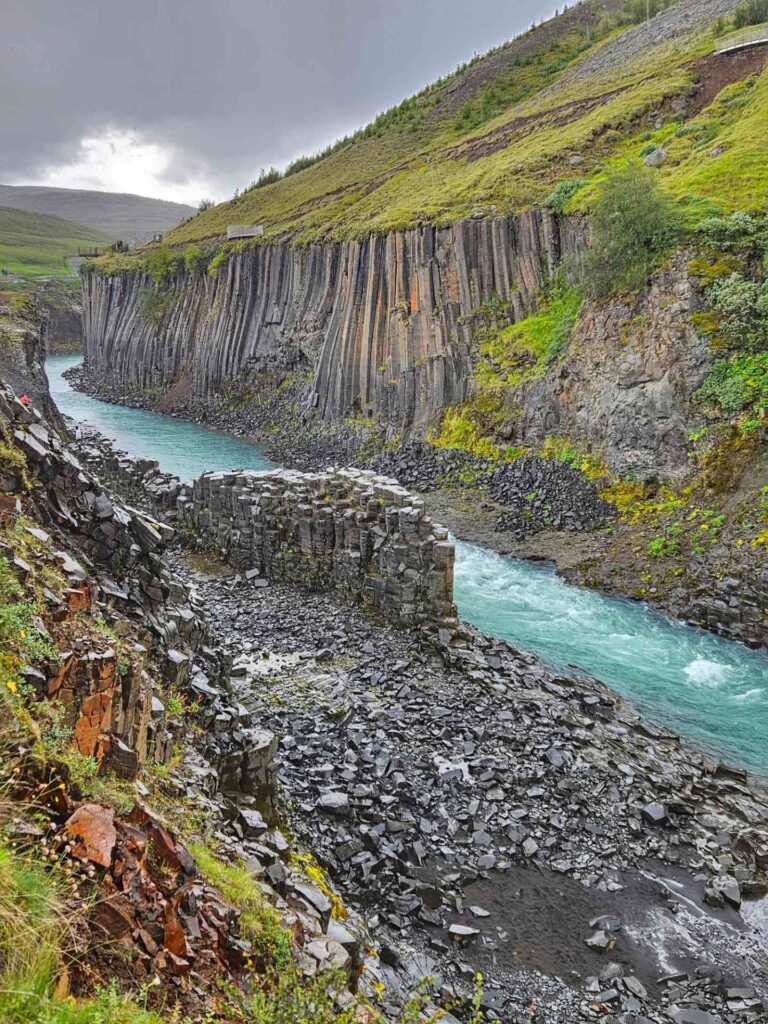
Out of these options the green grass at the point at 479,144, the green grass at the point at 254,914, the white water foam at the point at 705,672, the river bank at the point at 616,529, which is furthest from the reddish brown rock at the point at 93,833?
the green grass at the point at 479,144

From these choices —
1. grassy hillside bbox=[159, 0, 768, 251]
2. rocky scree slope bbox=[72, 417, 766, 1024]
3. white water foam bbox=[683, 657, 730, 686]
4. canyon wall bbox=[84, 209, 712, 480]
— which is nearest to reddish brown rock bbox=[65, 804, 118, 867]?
rocky scree slope bbox=[72, 417, 766, 1024]

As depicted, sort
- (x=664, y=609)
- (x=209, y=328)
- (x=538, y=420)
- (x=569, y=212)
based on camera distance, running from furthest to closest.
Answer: (x=209, y=328), (x=569, y=212), (x=538, y=420), (x=664, y=609)

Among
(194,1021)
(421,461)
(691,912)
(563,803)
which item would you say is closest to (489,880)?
(563,803)

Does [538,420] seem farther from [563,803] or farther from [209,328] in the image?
[209,328]

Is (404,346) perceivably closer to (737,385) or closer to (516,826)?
(737,385)

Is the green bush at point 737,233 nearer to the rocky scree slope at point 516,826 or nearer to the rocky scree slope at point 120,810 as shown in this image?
the rocky scree slope at point 516,826
